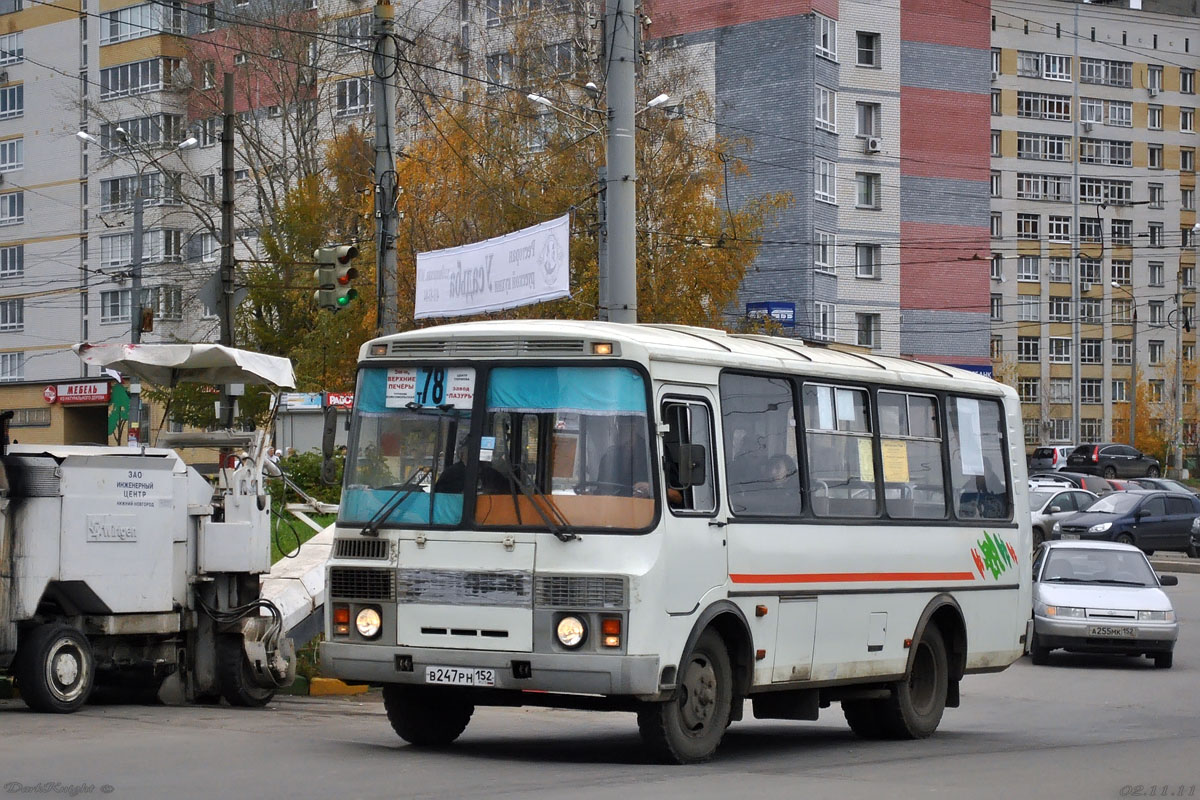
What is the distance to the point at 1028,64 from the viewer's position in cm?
10075

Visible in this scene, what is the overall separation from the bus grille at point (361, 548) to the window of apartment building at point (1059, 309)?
95.9 meters

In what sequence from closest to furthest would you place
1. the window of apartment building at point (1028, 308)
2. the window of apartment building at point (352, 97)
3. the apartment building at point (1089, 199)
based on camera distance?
the window of apartment building at point (352, 97), the apartment building at point (1089, 199), the window of apartment building at point (1028, 308)

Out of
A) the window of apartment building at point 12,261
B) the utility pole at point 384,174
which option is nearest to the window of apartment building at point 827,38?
the window of apartment building at point 12,261

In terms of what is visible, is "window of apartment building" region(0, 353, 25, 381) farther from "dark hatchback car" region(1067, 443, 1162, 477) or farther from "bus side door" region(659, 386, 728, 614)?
"bus side door" region(659, 386, 728, 614)

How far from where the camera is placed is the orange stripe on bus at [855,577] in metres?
11.9

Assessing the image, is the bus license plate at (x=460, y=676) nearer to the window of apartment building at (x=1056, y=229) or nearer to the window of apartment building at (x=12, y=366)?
the window of apartment building at (x=12, y=366)

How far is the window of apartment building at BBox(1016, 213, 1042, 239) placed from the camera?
332 ft

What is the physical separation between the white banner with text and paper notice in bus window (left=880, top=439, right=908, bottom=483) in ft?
22.1

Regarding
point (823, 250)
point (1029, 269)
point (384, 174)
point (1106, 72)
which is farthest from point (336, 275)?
point (1106, 72)

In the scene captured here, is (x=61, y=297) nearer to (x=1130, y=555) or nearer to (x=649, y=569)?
(x=1130, y=555)

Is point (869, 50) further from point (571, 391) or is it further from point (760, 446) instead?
point (571, 391)

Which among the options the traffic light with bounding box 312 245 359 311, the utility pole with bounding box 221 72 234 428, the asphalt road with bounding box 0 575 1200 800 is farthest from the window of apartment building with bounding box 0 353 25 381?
the asphalt road with bounding box 0 575 1200 800

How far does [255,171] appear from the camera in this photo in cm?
5522

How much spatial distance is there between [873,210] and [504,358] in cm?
5588
